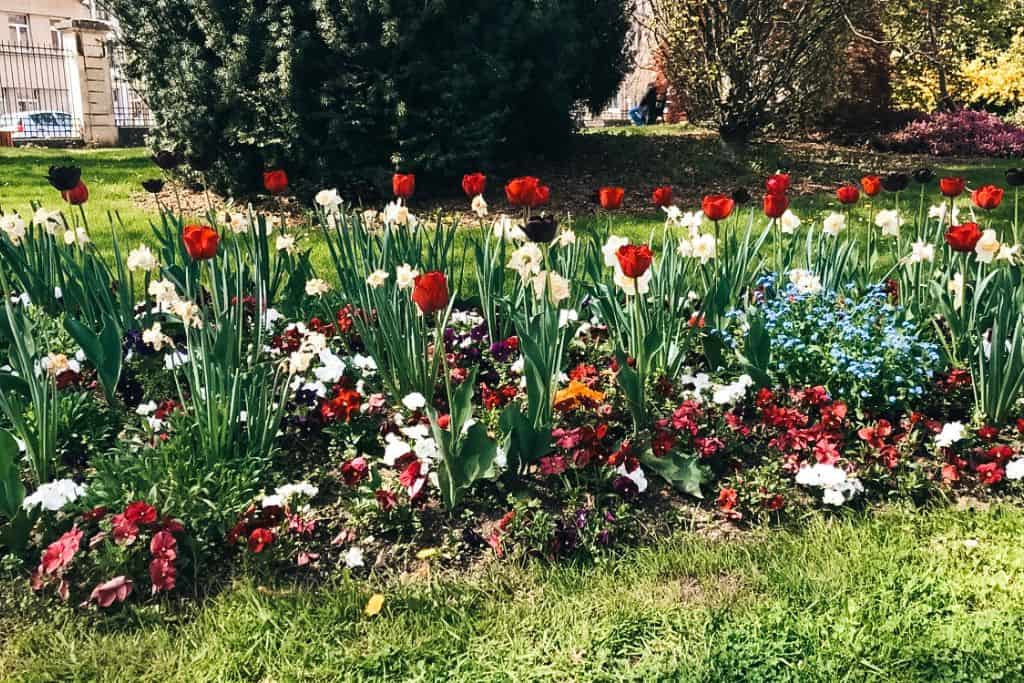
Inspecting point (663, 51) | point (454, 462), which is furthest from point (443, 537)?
point (663, 51)

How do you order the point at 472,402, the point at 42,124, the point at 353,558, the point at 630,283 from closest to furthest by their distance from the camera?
the point at 353,558
the point at 630,283
the point at 472,402
the point at 42,124

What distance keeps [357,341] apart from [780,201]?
1785mm

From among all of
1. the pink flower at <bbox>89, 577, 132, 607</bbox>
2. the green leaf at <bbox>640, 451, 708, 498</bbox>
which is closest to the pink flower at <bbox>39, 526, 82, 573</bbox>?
the pink flower at <bbox>89, 577, 132, 607</bbox>

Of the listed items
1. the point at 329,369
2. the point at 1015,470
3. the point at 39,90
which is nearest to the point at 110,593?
the point at 329,369

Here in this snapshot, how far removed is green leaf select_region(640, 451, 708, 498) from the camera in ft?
8.84

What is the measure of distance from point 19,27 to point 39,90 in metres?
18.6

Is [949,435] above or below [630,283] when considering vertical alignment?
below

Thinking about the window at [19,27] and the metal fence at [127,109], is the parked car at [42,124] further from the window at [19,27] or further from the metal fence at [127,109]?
the window at [19,27]

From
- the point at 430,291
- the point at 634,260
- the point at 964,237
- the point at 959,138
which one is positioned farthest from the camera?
the point at 959,138

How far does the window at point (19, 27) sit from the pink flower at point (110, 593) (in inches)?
1434

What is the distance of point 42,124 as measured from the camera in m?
16.9

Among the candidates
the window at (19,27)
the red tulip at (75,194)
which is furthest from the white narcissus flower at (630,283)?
the window at (19,27)

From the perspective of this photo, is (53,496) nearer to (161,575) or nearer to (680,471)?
(161,575)

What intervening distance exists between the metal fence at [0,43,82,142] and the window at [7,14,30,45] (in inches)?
662
